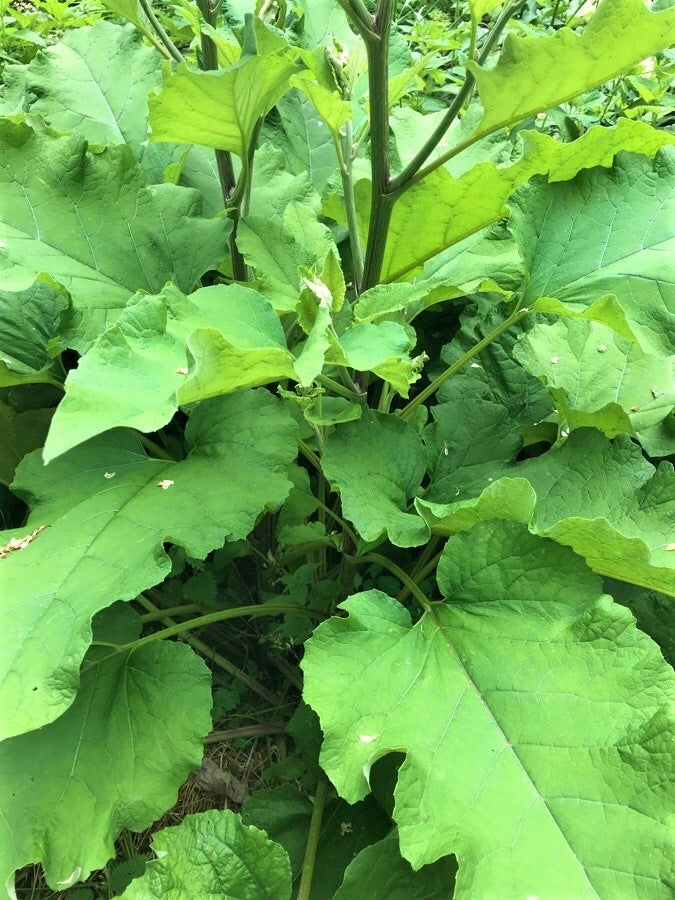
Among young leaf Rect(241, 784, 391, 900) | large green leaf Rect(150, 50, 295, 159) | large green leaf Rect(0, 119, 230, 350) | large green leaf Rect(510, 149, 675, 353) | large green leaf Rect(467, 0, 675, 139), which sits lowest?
young leaf Rect(241, 784, 391, 900)

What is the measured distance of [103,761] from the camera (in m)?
1.03

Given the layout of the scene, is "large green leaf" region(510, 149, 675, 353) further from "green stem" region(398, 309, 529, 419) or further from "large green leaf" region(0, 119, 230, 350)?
"large green leaf" region(0, 119, 230, 350)

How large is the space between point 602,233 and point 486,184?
0.20 meters

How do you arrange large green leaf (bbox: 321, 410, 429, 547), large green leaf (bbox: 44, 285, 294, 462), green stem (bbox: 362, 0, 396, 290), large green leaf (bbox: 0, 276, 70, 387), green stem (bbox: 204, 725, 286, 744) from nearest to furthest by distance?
large green leaf (bbox: 44, 285, 294, 462) < green stem (bbox: 362, 0, 396, 290) < large green leaf (bbox: 321, 410, 429, 547) < large green leaf (bbox: 0, 276, 70, 387) < green stem (bbox: 204, 725, 286, 744)

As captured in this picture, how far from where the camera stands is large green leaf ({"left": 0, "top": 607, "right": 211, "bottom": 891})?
0.98 m

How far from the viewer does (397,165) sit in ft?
4.58

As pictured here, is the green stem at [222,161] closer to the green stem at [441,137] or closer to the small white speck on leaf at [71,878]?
the green stem at [441,137]

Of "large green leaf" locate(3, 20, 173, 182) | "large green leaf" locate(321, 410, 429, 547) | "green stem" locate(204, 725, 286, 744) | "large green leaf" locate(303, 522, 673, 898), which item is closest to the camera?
"large green leaf" locate(303, 522, 673, 898)

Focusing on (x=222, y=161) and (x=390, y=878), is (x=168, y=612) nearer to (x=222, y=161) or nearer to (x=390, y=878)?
(x=390, y=878)

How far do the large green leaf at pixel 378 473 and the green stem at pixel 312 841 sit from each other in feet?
1.47

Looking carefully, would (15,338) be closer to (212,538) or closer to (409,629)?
(212,538)

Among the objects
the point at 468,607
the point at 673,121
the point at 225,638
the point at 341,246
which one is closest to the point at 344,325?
the point at 341,246

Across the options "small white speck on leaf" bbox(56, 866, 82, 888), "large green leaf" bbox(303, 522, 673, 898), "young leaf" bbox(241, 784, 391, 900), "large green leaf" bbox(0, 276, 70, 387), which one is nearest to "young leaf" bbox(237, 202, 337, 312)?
"large green leaf" bbox(0, 276, 70, 387)

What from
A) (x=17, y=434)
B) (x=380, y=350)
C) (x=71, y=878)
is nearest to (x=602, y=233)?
(x=380, y=350)
